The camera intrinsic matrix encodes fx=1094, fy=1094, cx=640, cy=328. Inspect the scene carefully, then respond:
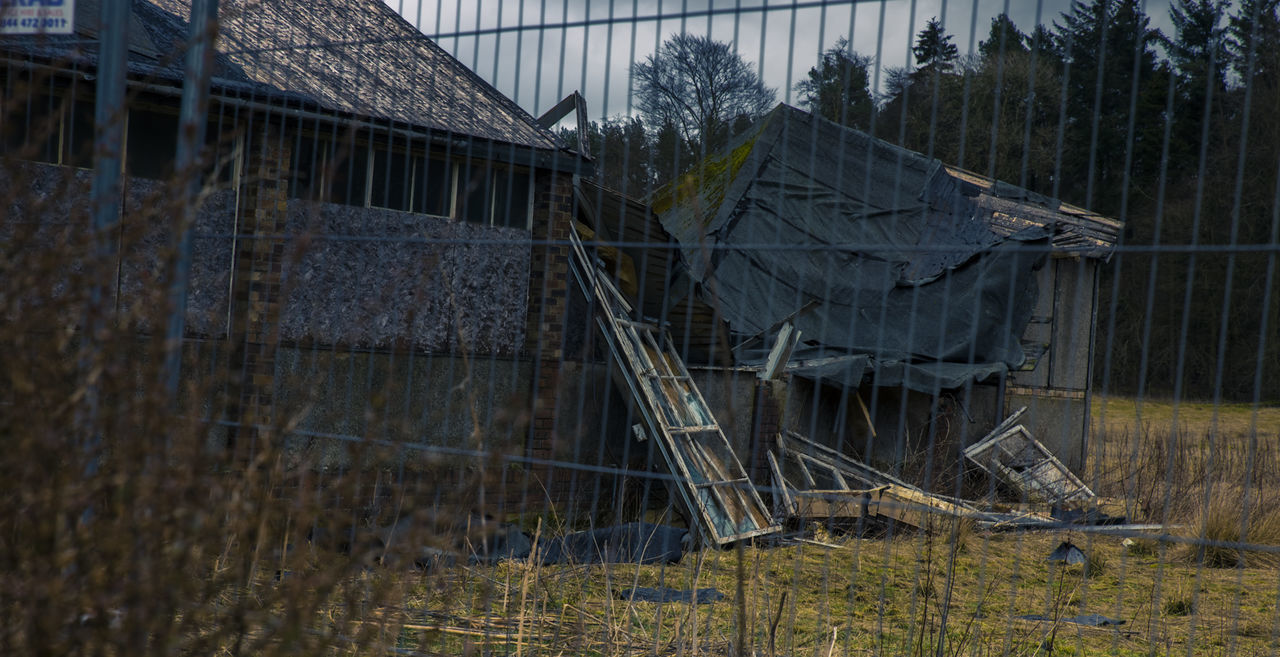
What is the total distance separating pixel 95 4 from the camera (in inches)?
222

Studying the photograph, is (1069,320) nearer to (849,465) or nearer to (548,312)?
(849,465)

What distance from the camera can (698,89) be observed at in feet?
13.8

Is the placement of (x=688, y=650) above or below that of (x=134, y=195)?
below

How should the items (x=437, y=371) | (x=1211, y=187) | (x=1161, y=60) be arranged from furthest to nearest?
(x=437, y=371) → (x=1211, y=187) → (x=1161, y=60)

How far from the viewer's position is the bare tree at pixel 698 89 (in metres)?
4.03

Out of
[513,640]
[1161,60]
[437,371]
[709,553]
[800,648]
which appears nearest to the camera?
[1161,60]

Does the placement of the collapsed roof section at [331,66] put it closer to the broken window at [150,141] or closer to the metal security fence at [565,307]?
the metal security fence at [565,307]

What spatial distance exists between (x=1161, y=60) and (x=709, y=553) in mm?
5727

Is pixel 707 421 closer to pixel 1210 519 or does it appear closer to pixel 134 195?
pixel 1210 519

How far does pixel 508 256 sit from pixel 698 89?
23.2ft

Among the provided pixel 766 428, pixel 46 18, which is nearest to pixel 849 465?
pixel 766 428

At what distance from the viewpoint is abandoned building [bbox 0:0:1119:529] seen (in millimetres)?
3762

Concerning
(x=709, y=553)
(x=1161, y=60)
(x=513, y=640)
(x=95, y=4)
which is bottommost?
(x=709, y=553)

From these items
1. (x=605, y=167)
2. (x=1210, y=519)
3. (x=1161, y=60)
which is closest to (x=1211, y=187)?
(x=1161, y=60)
